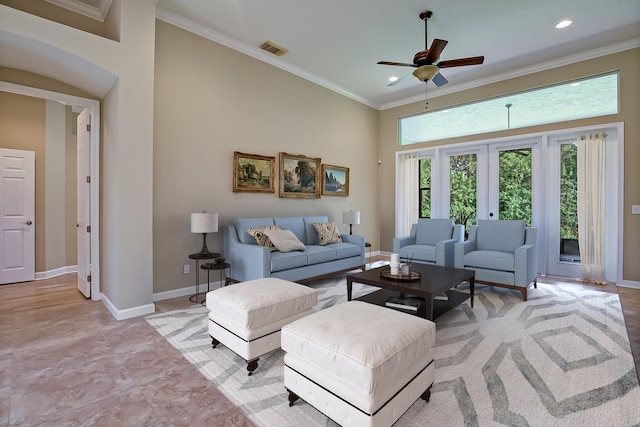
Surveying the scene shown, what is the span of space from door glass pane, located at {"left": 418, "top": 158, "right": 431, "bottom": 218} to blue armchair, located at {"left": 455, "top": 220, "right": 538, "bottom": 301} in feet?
5.83

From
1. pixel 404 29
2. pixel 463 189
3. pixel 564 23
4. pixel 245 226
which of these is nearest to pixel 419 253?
pixel 463 189

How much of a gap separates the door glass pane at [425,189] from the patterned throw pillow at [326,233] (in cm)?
241

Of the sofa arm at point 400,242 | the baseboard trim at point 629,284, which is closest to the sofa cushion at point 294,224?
the sofa arm at point 400,242

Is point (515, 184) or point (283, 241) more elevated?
point (515, 184)

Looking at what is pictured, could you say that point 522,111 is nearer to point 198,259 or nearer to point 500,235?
point 500,235

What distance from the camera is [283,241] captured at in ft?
13.9

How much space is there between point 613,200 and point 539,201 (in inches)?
35.7

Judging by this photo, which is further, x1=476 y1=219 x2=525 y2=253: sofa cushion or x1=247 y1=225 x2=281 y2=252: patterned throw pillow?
x1=476 y1=219 x2=525 y2=253: sofa cushion

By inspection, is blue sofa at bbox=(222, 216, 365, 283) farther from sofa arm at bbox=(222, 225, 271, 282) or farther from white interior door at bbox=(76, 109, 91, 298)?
white interior door at bbox=(76, 109, 91, 298)

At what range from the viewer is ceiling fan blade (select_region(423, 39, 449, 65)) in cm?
323

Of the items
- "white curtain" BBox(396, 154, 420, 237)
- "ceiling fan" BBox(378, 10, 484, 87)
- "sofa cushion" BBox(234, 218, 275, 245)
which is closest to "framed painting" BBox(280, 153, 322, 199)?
"sofa cushion" BBox(234, 218, 275, 245)

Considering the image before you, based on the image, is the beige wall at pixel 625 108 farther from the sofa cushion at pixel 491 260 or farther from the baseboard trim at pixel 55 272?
the baseboard trim at pixel 55 272

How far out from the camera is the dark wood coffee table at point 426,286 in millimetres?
2721

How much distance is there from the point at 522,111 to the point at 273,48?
4.37 m
